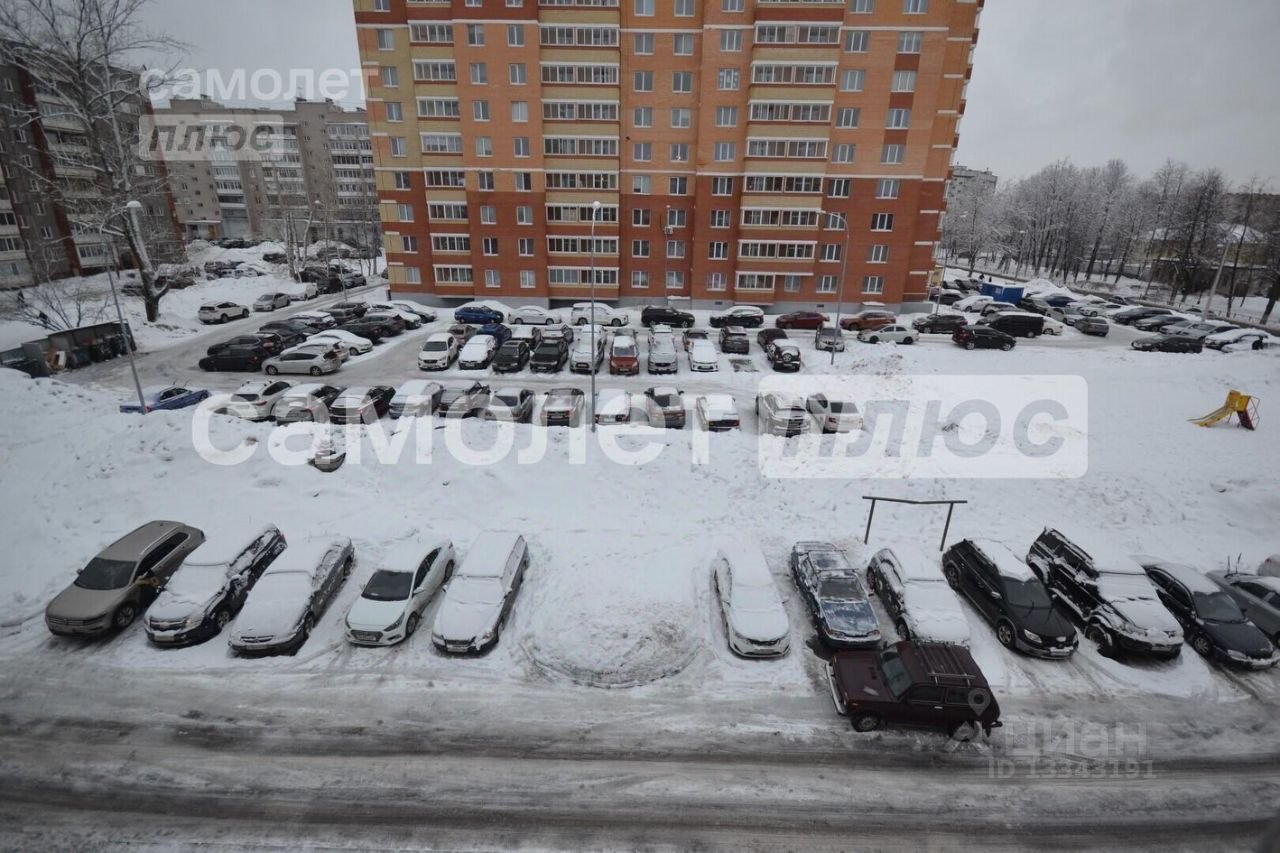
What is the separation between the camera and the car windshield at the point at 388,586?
1312cm

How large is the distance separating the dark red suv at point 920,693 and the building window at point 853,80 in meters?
41.5

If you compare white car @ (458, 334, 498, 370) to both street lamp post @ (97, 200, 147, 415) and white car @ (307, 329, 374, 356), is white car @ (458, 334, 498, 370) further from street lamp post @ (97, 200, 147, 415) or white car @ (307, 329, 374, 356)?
street lamp post @ (97, 200, 147, 415)

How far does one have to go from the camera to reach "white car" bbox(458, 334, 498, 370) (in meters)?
31.9

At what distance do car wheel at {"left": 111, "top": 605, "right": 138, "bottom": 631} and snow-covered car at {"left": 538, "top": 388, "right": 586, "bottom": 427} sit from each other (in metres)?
13.5

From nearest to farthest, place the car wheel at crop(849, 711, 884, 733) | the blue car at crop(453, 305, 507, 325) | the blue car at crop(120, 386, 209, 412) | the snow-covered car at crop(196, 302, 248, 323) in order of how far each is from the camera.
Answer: the car wheel at crop(849, 711, 884, 733) < the blue car at crop(120, 386, 209, 412) < the blue car at crop(453, 305, 507, 325) < the snow-covered car at crop(196, 302, 248, 323)

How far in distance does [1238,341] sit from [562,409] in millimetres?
43615

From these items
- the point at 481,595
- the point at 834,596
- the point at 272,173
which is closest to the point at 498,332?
the point at 481,595

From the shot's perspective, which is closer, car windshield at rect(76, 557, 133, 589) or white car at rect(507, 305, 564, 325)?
car windshield at rect(76, 557, 133, 589)

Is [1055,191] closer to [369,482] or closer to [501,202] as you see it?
[501,202]

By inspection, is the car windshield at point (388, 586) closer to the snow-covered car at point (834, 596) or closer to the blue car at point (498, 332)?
the snow-covered car at point (834, 596)

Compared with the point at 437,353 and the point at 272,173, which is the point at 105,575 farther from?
the point at 272,173

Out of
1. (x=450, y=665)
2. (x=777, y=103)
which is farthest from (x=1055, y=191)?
(x=450, y=665)

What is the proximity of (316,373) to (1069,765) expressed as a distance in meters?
34.2

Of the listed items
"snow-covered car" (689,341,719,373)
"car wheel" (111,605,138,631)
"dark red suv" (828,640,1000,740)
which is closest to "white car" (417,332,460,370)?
"snow-covered car" (689,341,719,373)
